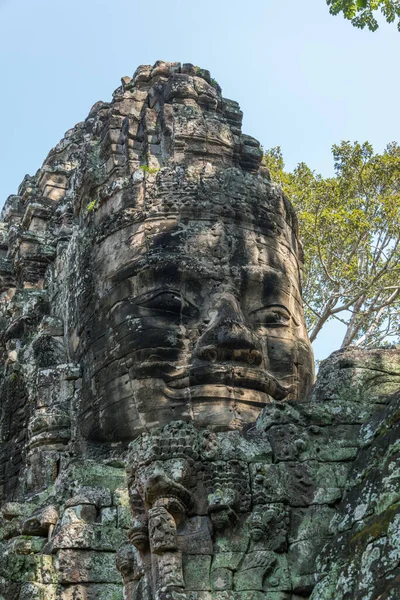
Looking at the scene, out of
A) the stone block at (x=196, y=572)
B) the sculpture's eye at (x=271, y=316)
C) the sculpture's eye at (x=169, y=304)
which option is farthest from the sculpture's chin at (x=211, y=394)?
the stone block at (x=196, y=572)

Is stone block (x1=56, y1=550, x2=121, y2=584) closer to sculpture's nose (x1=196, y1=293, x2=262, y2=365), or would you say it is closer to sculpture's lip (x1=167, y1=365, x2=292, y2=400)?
sculpture's lip (x1=167, y1=365, x2=292, y2=400)

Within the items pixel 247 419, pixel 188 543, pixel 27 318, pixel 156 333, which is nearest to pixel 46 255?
pixel 27 318

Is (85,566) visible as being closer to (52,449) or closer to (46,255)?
(52,449)

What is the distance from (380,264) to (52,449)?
13342 mm

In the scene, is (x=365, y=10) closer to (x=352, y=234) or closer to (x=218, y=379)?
(x=218, y=379)

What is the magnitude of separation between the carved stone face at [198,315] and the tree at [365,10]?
241 centimetres

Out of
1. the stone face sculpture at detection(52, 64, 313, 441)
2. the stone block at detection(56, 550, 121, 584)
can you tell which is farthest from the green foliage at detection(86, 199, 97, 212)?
the stone block at detection(56, 550, 121, 584)

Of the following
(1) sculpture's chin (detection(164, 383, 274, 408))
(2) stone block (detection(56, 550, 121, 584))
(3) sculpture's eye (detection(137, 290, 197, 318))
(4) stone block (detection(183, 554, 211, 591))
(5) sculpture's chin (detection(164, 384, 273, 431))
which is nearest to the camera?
(4) stone block (detection(183, 554, 211, 591))

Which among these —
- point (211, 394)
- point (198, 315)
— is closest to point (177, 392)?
point (211, 394)

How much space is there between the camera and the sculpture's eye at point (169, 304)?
1173cm

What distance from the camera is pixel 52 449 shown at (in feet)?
40.8

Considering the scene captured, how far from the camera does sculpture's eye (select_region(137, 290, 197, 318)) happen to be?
1173 centimetres

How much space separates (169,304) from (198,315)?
0.36m

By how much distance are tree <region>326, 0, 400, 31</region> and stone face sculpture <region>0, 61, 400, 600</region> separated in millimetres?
2223
